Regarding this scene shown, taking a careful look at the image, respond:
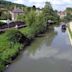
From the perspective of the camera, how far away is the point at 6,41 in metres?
22.9

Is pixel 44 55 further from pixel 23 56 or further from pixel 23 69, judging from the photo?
pixel 23 69

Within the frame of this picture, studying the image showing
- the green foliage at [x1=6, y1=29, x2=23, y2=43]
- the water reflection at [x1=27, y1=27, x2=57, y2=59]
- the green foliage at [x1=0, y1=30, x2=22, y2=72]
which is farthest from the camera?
the green foliage at [x1=6, y1=29, x2=23, y2=43]

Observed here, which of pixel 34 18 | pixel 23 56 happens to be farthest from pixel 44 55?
pixel 34 18

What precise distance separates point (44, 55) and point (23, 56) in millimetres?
1804

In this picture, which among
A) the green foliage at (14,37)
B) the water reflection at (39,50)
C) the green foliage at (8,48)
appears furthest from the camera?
the green foliage at (14,37)

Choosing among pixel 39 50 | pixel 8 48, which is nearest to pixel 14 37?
pixel 39 50

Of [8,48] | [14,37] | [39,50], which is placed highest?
[14,37]

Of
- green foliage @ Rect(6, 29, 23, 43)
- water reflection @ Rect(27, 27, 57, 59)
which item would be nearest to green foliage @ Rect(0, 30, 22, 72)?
green foliage @ Rect(6, 29, 23, 43)

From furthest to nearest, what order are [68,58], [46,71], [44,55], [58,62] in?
[44,55] < [68,58] < [58,62] < [46,71]

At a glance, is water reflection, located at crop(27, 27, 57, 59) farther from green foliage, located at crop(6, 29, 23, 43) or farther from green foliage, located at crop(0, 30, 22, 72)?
green foliage, located at crop(6, 29, 23, 43)

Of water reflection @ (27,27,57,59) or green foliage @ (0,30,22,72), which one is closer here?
green foliage @ (0,30,22,72)

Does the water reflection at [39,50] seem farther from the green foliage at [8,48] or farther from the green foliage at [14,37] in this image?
the green foliage at [14,37]

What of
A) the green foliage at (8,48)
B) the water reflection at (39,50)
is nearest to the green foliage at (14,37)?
the green foliage at (8,48)

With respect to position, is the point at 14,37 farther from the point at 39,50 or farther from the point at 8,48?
the point at 8,48
